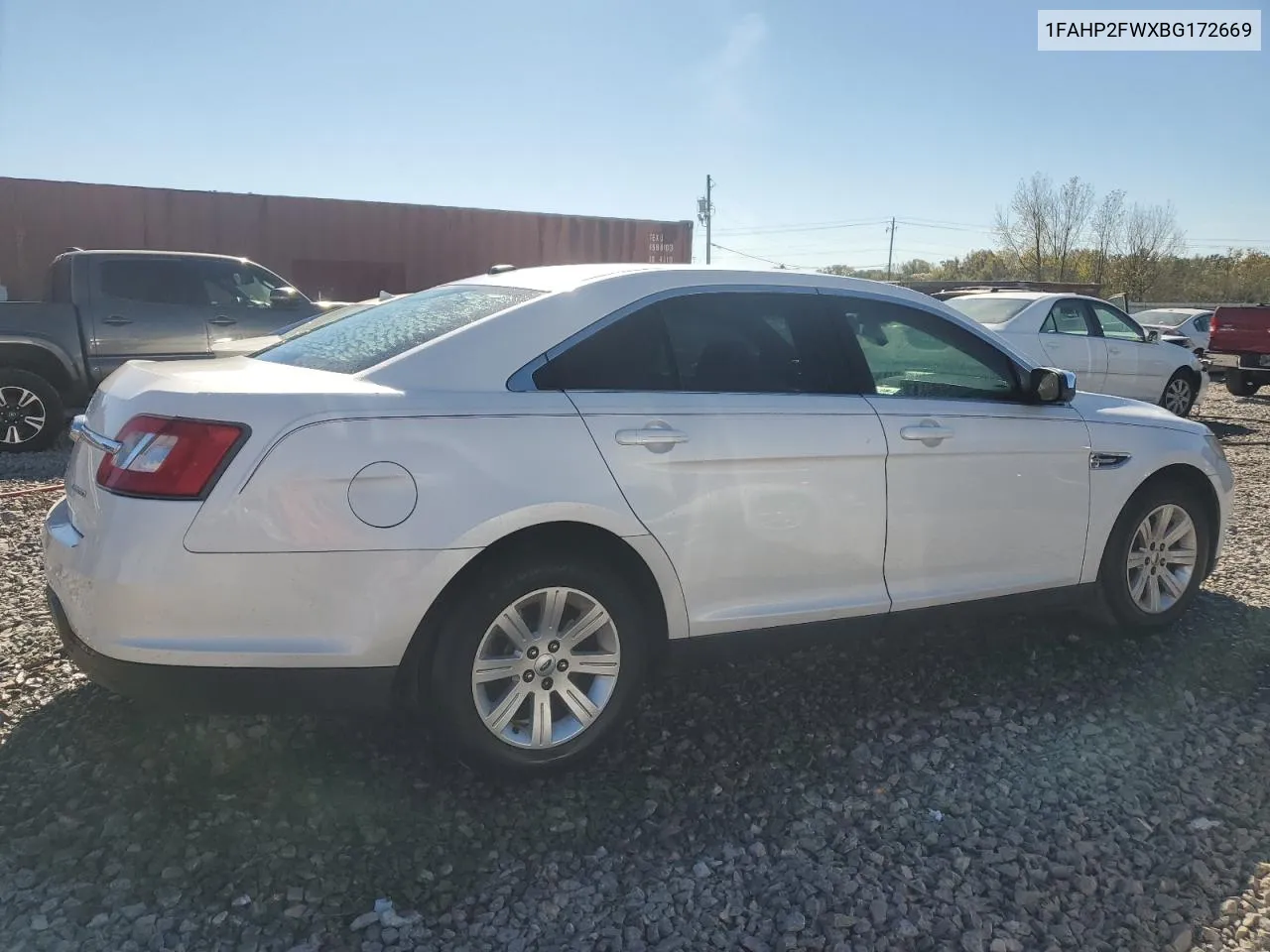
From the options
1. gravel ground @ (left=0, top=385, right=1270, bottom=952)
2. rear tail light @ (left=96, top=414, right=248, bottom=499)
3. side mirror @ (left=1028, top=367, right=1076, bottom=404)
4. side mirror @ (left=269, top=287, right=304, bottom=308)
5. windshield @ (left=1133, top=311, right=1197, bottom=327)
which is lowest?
gravel ground @ (left=0, top=385, right=1270, bottom=952)

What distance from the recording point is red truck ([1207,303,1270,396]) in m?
15.4

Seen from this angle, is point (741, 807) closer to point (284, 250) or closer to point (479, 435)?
point (479, 435)

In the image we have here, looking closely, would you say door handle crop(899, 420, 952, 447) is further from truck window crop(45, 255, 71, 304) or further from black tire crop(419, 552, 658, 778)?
truck window crop(45, 255, 71, 304)

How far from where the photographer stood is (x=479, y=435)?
2729 millimetres

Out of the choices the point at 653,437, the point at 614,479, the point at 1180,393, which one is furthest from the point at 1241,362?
the point at 614,479

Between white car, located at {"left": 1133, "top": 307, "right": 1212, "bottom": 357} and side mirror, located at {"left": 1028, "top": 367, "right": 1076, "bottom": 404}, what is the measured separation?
1857cm

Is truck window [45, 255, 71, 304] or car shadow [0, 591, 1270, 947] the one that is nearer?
car shadow [0, 591, 1270, 947]

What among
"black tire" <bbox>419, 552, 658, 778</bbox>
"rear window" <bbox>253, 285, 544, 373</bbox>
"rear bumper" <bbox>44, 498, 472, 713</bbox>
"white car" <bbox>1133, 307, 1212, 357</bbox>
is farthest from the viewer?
"white car" <bbox>1133, 307, 1212, 357</bbox>

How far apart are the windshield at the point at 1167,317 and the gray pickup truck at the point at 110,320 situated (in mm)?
19107

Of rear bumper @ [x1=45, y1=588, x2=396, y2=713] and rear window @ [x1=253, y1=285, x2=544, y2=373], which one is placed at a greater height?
rear window @ [x1=253, y1=285, x2=544, y2=373]

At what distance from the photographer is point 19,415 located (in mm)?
8141

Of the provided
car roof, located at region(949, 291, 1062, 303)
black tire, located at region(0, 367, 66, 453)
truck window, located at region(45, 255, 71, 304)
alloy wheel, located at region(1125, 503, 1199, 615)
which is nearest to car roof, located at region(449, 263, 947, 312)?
alloy wheel, located at region(1125, 503, 1199, 615)

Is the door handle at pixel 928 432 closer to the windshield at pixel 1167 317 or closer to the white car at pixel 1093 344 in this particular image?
the white car at pixel 1093 344

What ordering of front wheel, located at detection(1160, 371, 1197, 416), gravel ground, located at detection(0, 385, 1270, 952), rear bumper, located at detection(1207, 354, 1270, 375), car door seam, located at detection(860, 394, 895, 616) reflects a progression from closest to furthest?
gravel ground, located at detection(0, 385, 1270, 952) → car door seam, located at detection(860, 394, 895, 616) → front wheel, located at detection(1160, 371, 1197, 416) → rear bumper, located at detection(1207, 354, 1270, 375)
